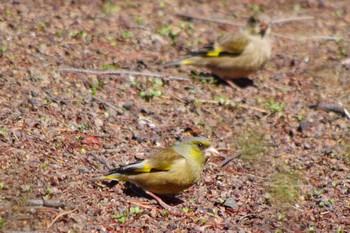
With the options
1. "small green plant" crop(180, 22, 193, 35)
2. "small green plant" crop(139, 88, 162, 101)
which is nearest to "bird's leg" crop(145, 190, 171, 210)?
"small green plant" crop(139, 88, 162, 101)

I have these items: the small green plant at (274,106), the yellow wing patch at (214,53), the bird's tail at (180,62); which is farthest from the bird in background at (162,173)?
the yellow wing patch at (214,53)

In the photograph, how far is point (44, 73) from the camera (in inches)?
320

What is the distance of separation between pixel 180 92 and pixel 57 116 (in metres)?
1.86

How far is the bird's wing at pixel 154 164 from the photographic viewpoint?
652 cm

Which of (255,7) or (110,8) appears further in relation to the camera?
(255,7)

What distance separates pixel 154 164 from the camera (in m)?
6.59

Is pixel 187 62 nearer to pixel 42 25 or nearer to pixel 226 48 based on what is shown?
pixel 226 48

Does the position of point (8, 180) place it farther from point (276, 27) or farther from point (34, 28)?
point (276, 27)

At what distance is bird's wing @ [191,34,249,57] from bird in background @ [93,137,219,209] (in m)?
3.02

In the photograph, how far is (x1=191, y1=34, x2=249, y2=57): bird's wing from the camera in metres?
9.51

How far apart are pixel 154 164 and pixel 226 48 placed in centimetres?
335

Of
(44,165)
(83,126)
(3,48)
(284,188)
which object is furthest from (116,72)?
(284,188)

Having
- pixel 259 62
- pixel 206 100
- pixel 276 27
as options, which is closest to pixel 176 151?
pixel 206 100

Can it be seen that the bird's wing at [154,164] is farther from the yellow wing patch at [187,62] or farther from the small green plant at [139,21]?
the small green plant at [139,21]
